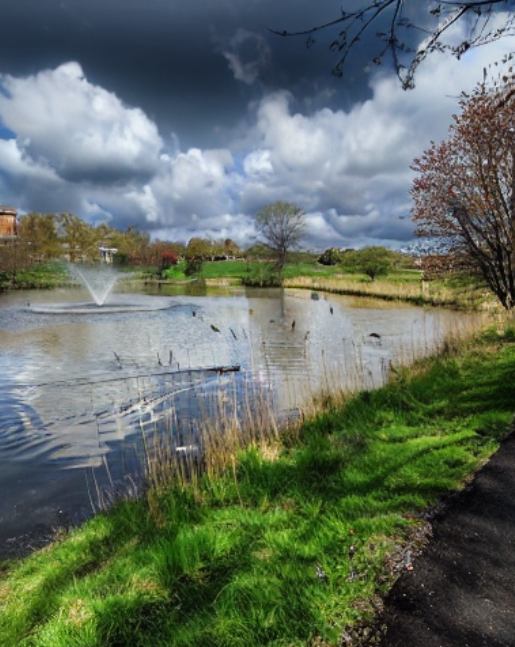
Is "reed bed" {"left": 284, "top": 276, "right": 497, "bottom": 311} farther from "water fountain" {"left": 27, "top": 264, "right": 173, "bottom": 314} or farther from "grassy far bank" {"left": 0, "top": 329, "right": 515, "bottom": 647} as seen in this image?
"water fountain" {"left": 27, "top": 264, "right": 173, "bottom": 314}

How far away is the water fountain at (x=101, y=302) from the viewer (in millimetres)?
28730

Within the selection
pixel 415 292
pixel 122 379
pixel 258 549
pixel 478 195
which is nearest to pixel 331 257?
pixel 415 292

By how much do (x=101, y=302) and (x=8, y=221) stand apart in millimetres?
56734

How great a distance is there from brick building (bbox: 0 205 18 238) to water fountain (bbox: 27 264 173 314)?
2446 centimetres

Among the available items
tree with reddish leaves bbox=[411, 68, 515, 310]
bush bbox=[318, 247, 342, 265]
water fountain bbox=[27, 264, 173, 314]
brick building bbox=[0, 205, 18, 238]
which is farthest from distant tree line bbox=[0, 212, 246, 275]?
tree with reddish leaves bbox=[411, 68, 515, 310]

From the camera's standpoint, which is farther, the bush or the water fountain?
the bush

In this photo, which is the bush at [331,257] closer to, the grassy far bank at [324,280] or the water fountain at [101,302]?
the grassy far bank at [324,280]

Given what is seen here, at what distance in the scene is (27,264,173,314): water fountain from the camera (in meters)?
28.7

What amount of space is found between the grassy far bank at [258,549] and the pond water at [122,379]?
139 centimetres

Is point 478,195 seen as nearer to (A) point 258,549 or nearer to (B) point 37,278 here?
(A) point 258,549

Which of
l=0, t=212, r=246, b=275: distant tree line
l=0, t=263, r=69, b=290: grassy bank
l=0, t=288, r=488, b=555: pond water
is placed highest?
l=0, t=212, r=246, b=275: distant tree line

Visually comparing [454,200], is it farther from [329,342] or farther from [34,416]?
[34,416]

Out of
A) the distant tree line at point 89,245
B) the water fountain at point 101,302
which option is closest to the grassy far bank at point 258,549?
the water fountain at point 101,302

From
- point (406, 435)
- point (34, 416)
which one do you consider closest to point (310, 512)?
point (406, 435)
